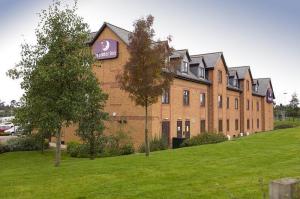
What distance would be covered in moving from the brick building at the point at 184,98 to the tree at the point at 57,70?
6.93 m

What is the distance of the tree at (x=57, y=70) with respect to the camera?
17.5 metres

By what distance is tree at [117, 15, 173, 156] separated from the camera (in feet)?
62.1

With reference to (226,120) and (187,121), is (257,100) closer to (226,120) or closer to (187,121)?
(226,120)

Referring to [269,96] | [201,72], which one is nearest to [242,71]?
[269,96]

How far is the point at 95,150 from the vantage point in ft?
91.2

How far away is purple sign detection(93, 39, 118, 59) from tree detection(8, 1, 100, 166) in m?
15.7

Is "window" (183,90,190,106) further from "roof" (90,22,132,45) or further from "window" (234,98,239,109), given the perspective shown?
"window" (234,98,239,109)

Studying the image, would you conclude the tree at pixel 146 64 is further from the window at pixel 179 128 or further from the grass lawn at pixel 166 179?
the window at pixel 179 128

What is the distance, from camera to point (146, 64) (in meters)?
18.8

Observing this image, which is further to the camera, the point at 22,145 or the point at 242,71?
the point at 242,71

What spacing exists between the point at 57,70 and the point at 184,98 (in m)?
23.1

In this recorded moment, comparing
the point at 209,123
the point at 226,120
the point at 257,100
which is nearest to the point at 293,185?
the point at 209,123

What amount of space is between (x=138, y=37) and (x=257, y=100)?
5099cm

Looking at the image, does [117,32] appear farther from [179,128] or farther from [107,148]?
[179,128]
